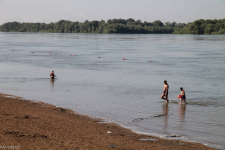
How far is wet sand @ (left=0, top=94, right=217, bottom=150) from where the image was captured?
40.4 feet

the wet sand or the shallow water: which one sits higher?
the wet sand

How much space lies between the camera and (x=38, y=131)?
1391 centimetres

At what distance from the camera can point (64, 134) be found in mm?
13891

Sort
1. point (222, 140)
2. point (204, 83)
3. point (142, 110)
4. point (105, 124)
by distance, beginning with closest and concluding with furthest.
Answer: point (222, 140) → point (105, 124) → point (142, 110) → point (204, 83)

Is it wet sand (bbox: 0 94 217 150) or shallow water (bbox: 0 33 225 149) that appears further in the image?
shallow water (bbox: 0 33 225 149)

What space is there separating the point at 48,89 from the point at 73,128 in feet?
49.5

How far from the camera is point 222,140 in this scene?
1512 centimetres

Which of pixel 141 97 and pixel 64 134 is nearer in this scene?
pixel 64 134

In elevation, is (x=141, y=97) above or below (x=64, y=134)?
below

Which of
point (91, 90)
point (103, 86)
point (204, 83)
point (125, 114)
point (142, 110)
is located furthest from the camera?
point (204, 83)

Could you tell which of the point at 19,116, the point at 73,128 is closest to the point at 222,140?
the point at 73,128

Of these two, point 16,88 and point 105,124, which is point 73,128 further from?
point 16,88

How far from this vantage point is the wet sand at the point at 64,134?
1231 cm

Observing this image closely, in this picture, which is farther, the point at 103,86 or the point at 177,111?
the point at 103,86
